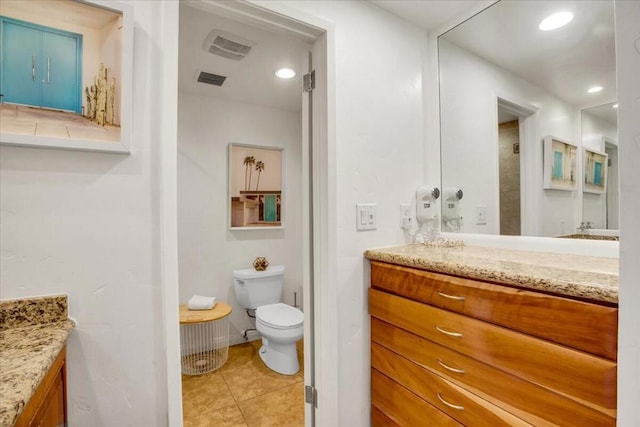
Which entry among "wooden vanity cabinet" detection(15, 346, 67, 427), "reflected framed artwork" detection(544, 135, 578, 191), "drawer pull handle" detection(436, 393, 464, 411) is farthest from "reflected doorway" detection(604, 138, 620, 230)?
"wooden vanity cabinet" detection(15, 346, 67, 427)

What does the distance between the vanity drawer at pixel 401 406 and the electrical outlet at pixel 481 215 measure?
93 centimetres

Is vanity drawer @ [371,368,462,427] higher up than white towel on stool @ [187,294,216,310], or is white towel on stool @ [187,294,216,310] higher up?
white towel on stool @ [187,294,216,310]

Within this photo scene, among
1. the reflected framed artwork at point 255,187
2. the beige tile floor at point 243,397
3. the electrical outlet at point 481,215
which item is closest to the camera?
the electrical outlet at point 481,215

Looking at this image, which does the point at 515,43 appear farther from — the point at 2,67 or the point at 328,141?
the point at 2,67

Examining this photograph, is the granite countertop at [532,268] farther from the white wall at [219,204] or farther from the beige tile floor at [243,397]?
the white wall at [219,204]

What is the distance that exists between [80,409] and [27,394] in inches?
20.3

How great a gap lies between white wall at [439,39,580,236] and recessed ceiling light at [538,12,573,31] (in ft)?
0.72

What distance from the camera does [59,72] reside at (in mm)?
851

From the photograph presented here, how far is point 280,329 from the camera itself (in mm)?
2148

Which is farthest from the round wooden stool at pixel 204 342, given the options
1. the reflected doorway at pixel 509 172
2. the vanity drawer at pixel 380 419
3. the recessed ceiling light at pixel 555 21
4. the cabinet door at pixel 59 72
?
the recessed ceiling light at pixel 555 21

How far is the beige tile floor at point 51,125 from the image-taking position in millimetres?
798

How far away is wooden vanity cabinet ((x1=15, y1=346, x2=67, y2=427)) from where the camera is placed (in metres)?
0.57

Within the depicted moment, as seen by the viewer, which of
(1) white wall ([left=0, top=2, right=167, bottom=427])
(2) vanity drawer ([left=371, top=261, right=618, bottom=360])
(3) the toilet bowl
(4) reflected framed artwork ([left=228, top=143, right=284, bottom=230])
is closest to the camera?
(2) vanity drawer ([left=371, top=261, right=618, bottom=360])

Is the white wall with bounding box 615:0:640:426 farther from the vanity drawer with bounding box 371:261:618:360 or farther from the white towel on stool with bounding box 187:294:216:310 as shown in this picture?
the white towel on stool with bounding box 187:294:216:310
